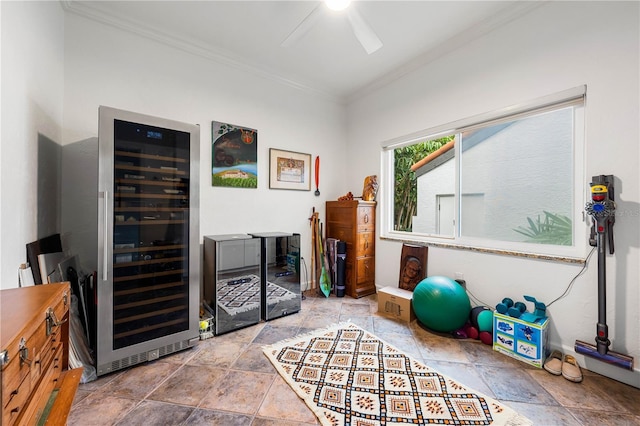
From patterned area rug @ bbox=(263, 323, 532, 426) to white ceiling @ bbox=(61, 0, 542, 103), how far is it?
289cm

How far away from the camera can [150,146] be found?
211 centimetres

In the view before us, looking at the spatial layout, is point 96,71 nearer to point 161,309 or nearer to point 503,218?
point 161,309

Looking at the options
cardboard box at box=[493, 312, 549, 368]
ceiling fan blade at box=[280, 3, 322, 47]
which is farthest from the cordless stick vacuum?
ceiling fan blade at box=[280, 3, 322, 47]

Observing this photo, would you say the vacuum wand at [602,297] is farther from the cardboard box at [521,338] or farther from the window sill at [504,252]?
the cardboard box at [521,338]

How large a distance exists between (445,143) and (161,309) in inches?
132

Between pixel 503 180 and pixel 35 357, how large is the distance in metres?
3.33

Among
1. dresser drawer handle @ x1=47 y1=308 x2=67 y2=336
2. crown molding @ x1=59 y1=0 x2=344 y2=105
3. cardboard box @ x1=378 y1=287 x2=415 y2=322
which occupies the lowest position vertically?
cardboard box @ x1=378 y1=287 x2=415 y2=322

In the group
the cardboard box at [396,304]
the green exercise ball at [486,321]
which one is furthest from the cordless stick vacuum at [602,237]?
the cardboard box at [396,304]

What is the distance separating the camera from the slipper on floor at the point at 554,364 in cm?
188

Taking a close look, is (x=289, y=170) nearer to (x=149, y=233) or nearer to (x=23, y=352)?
(x=149, y=233)

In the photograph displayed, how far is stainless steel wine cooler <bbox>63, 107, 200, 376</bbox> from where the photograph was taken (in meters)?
1.89

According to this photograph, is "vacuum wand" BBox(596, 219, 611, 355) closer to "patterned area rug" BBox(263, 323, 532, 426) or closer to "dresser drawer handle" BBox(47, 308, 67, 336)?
"patterned area rug" BBox(263, 323, 532, 426)

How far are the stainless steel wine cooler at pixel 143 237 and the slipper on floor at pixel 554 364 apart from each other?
2.79m

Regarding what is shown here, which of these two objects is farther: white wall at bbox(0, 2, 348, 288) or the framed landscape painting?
the framed landscape painting
